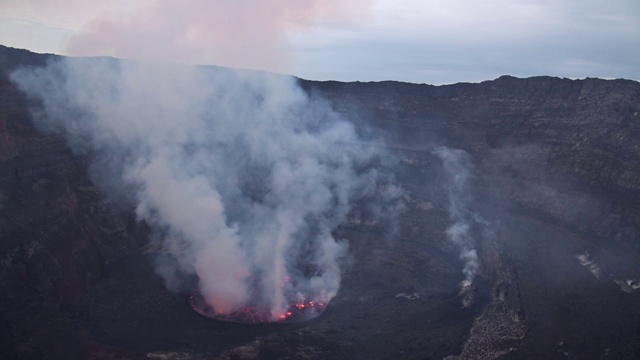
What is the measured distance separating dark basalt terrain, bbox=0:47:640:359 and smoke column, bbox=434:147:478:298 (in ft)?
2.43

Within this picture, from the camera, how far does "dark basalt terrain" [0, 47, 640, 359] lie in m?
26.4

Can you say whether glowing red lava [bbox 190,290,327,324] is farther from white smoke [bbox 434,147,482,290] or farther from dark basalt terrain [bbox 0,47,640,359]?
white smoke [bbox 434,147,482,290]

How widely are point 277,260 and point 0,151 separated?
20324 mm

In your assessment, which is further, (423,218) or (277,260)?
(423,218)

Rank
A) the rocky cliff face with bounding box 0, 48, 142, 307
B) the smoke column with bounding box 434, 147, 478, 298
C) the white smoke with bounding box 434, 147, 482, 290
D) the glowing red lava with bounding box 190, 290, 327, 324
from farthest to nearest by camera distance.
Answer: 1. the white smoke with bounding box 434, 147, 482, 290
2. the smoke column with bounding box 434, 147, 478, 298
3. the glowing red lava with bounding box 190, 290, 327, 324
4. the rocky cliff face with bounding box 0, 48, 142, 307

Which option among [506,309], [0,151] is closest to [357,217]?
[506,309]

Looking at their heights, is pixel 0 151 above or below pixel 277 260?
above

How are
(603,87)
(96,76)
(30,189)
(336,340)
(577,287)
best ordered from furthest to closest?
1. (603,87)
2. (96,76)
3. (30,189)
4. (577,287)
5. (336,340)

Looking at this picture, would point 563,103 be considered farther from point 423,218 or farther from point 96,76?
point 96,76

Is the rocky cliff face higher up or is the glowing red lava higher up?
the rocky cliff face

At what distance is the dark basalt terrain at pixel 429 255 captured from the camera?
86.7 ft

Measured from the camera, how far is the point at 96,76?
4247cm

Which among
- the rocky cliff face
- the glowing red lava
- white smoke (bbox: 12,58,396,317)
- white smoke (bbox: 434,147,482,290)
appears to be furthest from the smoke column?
the rocky cliff face

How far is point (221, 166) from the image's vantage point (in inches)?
1848
